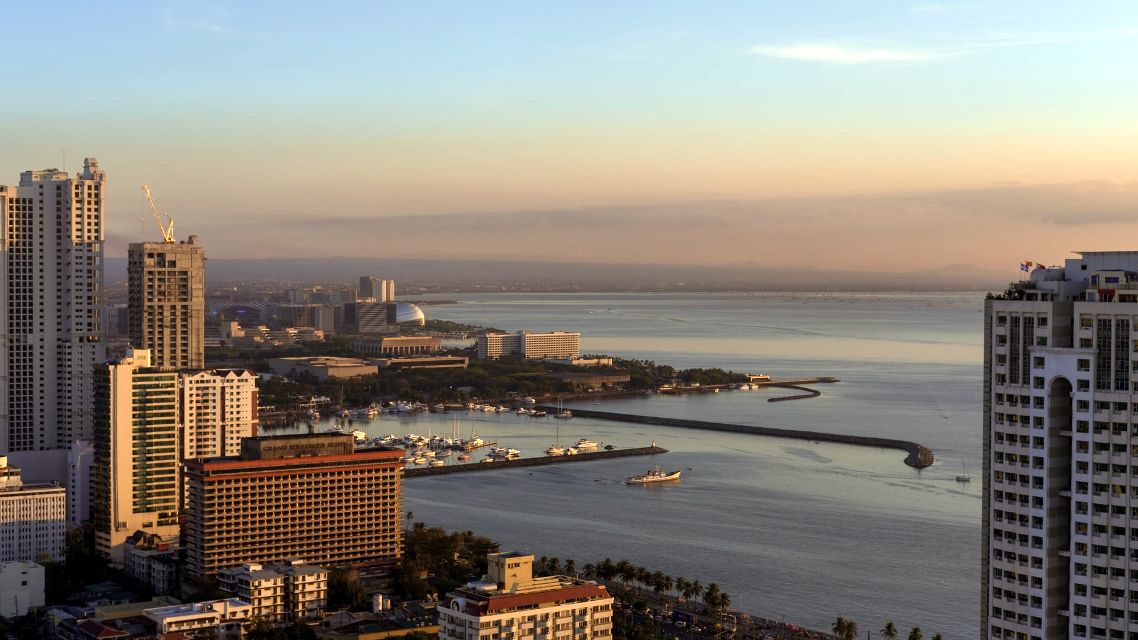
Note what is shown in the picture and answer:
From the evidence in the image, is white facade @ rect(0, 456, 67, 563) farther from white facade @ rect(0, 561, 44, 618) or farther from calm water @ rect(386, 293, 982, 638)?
calm water @ rect(386, 293, 982, 638)

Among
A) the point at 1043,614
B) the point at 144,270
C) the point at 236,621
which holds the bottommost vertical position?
the point at 236,621

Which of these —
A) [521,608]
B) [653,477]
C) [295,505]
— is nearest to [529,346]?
[653,477]

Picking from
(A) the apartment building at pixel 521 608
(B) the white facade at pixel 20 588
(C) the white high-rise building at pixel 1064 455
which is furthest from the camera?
(B) the white facade at pixel 20 588

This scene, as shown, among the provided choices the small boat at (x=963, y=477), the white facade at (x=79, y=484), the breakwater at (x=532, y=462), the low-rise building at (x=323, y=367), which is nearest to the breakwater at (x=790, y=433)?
the small boat at (x=963, y=477)

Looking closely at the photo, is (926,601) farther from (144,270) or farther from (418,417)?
(418,417)

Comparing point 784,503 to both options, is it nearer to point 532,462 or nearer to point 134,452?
point 532,462

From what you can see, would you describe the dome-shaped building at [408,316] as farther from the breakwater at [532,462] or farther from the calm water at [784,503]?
the breakwater at [532,462]

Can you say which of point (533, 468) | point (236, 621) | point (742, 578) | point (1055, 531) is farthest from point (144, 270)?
point (1055, 531)
